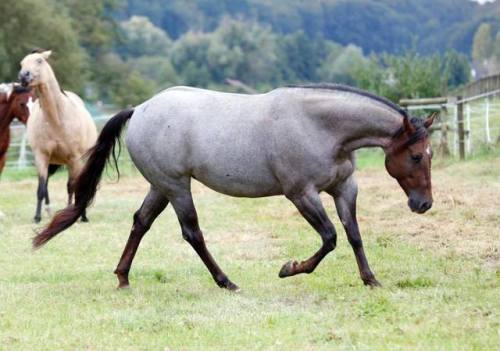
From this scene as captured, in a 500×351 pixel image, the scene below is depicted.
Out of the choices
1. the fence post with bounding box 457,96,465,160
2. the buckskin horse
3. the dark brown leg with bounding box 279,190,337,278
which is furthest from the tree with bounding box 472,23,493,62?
the dark brown leg with bounding box 279,190,337,278

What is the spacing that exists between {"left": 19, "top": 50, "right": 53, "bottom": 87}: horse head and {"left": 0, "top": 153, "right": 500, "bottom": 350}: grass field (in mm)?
1994

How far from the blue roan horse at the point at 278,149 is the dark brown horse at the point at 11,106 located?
7100 millimetres

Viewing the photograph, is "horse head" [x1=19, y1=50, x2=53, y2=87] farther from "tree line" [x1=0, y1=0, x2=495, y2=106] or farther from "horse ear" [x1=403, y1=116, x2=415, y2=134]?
"tree line" [x1=0, y1=0, x2=495, y2=106]

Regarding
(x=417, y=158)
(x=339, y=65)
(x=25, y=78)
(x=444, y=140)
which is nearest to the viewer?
(x=417, y=158)

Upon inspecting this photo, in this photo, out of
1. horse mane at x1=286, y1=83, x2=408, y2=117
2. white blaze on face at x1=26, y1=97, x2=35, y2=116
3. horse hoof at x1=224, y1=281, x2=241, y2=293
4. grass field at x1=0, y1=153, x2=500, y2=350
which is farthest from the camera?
white blaze on face at x1=26, y1=97, x2=35, y2=116

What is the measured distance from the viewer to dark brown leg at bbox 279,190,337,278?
7172 millimetres

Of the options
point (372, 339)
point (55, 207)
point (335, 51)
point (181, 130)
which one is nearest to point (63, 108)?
point (55, 207)

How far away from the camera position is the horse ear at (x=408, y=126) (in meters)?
7.18

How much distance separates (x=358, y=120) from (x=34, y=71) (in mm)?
6972

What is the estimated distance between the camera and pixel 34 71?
1296 centimetres

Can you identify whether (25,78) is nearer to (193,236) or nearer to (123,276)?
(123,276)

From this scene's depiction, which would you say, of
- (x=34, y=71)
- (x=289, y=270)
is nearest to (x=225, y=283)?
(x=289, y=270)

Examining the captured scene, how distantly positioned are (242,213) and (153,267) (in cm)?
454

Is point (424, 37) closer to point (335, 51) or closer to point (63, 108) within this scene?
point (335, 51)
